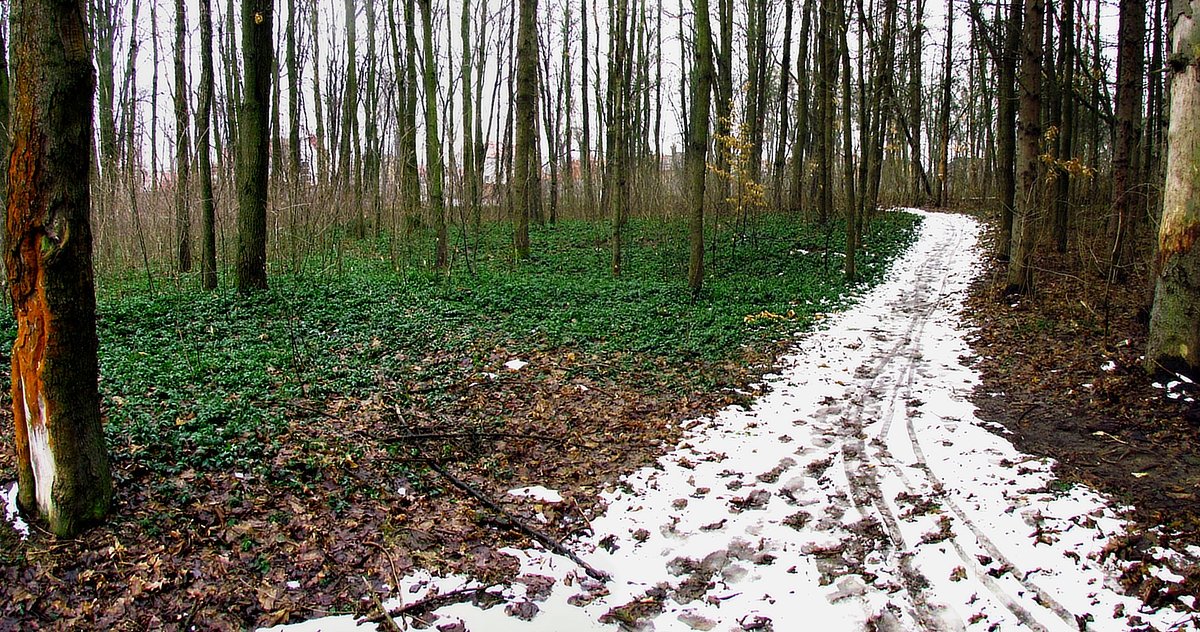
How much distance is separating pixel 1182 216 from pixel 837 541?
14.7 ft

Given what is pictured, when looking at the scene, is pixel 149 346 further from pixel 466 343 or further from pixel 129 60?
pixel 129 60

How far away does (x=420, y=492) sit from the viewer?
494cm

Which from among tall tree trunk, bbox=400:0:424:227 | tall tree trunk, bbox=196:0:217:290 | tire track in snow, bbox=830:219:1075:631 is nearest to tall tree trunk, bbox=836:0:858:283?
tire track in snow, bbox=830:219:1075:631

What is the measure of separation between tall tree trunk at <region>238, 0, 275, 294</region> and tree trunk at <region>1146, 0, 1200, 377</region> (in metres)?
10.6

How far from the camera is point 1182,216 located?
5770 millimetres

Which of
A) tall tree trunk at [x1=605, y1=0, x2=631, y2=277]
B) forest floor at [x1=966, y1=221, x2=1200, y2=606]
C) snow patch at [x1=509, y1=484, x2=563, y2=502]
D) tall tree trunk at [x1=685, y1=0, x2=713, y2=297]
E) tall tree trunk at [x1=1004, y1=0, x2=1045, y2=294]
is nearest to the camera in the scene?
forest floor at [x1=966, y1=221, x2=1200, y2=606]

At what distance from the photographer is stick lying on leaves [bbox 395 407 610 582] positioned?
412 centimetres

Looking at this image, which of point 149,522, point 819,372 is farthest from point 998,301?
point 149,522

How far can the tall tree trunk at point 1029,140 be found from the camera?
Answer: 34.2 ft

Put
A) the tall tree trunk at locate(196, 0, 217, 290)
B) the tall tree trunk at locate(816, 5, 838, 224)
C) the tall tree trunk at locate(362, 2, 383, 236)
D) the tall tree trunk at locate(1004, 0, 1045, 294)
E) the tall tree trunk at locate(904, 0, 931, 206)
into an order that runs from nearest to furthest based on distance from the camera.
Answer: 1. the tall tree trunk at locate(196, 0, 217, 290)
2. the tall tree trunk at locate(1004, 0, 1045, 294)
3. the tall tree trunk at locate(816, 5, 838, 224)
4. the tall tree trunk at locate(904, 0, 931, 206)
5. the tall tree trunk at locate(362, 2, 383, 236)

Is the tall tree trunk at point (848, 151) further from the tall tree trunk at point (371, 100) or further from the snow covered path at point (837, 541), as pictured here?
the tall tree trunk at point (371, 100)

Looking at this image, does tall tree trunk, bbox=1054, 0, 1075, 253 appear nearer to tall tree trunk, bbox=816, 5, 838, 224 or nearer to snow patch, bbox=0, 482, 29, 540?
tall tree trunk, bbox=816, 5, 838, 224

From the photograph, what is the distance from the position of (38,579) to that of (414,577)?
73.3 inches

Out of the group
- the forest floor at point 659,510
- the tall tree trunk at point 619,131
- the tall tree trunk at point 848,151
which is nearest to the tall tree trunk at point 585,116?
the tall tree trunk at point 619,131
